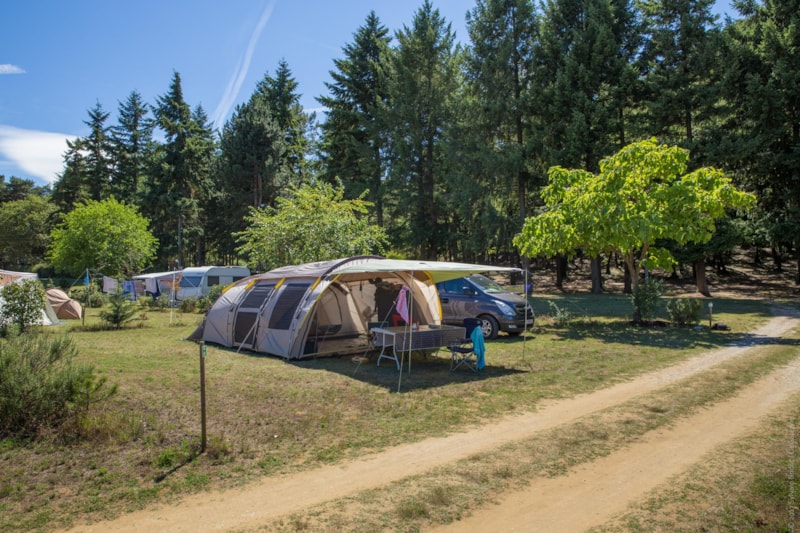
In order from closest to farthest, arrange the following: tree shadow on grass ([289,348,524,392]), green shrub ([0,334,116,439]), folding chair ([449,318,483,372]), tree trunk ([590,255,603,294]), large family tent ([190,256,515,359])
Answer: green shrub ([0,334,116,439]) → tree shadow on grass ([289,348,524,392]) → folding chair ([449,318,483,372]) → large family tent ([190,256,515,359]) → tree trunk ([590,255,603,294])

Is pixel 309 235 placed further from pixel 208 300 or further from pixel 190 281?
pixel 190 281

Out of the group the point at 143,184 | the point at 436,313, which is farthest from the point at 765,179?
the point at 143,184

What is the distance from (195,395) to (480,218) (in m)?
23.6

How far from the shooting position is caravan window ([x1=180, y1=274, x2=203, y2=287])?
2755 cm

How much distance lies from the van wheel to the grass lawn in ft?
1.41

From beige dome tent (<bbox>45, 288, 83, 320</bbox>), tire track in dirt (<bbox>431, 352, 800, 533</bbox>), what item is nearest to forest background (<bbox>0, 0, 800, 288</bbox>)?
beige dome tent (<bbox>45, 288, 83, 320</bbox>)

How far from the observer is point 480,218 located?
29.1m

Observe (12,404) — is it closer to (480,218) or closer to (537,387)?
(537,387)

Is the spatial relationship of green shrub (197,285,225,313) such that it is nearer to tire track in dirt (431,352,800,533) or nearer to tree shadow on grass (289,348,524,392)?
tree shadow on grass (289,348,524,392)

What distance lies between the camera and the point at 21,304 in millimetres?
13516

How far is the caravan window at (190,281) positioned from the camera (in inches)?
1085

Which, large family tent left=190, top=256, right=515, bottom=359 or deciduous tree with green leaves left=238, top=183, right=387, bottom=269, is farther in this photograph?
deciduous tree with green leaves left=238, top=183, right=387, bottom=269

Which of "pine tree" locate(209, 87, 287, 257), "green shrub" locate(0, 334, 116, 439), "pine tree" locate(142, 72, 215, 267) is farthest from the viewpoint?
"pine tree" locate(142, 72, 215, 267)

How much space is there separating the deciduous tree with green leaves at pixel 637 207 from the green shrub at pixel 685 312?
4.23ft
